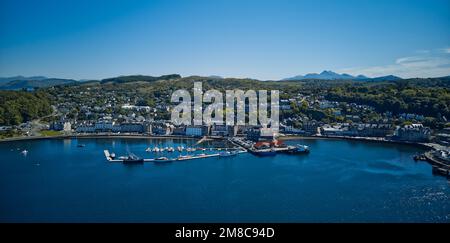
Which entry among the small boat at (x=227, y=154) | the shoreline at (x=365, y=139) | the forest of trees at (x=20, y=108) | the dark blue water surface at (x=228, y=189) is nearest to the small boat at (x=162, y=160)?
the dark blue water surface at (x=228, y=189)

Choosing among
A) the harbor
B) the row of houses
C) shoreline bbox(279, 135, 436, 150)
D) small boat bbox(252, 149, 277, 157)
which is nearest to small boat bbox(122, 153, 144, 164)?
the harbor

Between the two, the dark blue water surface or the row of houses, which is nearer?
the dark blue water surface

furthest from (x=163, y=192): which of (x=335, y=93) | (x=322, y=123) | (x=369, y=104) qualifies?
(x=335, y=93)

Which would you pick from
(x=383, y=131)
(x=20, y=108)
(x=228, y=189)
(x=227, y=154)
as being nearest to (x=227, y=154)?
(x=227, y=154)

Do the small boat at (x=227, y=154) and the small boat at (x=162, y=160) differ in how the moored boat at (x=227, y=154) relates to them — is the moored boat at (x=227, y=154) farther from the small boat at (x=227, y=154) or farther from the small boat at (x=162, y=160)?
the small boat at (x=162, y=160)

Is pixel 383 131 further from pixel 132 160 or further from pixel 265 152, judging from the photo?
pixel 132 160

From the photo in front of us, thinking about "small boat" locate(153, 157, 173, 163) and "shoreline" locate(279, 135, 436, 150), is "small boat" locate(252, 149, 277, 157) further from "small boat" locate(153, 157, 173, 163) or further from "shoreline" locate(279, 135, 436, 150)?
"shoreline" locate(279, 135, 436, 150)
